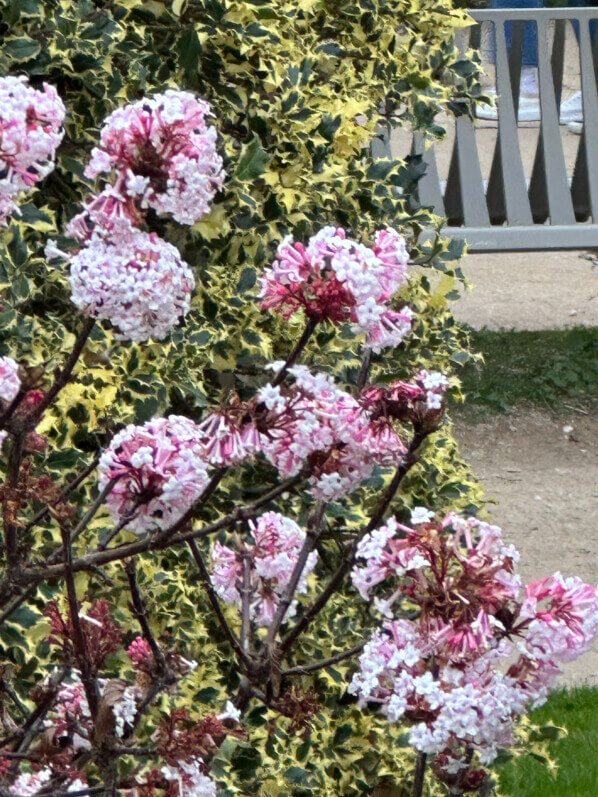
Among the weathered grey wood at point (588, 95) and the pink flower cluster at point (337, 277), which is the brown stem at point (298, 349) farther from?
the weathered grey wood at point (588, 95)

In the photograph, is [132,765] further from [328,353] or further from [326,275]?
[326,275]

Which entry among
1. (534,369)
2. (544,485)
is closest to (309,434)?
(544,485)

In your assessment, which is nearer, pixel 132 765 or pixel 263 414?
pixel 263 414

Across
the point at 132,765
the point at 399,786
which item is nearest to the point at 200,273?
the point at 132,765

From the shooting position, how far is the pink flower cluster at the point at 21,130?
1.34 meters

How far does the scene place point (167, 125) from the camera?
4.39ft

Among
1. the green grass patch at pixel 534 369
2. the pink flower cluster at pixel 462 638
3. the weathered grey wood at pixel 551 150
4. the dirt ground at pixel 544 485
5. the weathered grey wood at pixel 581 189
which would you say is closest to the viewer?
the pink flower cluster at pixel 462 638

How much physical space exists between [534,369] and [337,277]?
6104mm

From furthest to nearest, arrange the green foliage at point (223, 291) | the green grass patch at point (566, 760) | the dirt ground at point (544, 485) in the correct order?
the dirt ground at point (544, 485), the green grass patch at point (566, 760), the green foliage at point (223, 291)

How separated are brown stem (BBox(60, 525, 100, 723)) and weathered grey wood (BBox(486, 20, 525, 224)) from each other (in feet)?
17.2

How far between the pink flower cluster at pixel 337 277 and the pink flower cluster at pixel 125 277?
11 centimetres

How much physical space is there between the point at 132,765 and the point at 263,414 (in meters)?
0.90

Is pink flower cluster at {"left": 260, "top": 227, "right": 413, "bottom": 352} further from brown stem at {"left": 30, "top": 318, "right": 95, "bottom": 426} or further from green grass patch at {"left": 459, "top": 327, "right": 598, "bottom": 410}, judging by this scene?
green grass patch at {"left": 459, "top": 327, "right": 598, "bottom": 410}

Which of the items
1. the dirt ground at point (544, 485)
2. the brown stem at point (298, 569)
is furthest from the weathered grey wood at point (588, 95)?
the brown stem at point (298, 569)
